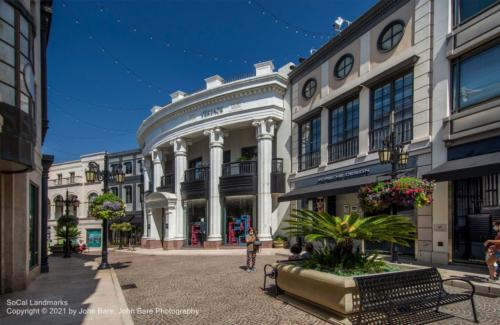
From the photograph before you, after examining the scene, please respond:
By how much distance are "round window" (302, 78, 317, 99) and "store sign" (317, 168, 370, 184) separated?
17.1 ft

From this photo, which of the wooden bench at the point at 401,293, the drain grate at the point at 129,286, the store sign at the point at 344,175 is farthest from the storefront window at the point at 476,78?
the drain grate at the point at 129,286

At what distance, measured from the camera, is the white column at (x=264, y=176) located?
21.1 metres

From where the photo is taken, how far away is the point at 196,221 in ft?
83.8

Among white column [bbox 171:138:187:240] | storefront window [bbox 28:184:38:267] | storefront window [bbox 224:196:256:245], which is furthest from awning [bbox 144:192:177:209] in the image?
storefront window [bbox 28:184:38:267]

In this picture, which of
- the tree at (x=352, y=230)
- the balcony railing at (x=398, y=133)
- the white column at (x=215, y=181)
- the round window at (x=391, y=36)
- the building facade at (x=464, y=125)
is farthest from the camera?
the white column at (x=215, y=181)

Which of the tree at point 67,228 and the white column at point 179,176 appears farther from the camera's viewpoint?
the white column at point 179,176

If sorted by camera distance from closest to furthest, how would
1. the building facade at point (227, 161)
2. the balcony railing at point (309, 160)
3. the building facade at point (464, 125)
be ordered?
the building facade at point (464, 125)
the balcony railing at point (309, 160)
the building facade at point (227, 161)

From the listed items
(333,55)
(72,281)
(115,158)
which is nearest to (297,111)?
(333,55)

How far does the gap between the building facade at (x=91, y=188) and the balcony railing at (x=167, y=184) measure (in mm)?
9805

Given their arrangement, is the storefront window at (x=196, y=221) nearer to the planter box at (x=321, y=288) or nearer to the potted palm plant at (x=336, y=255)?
the planter box at (x=321, y=288)

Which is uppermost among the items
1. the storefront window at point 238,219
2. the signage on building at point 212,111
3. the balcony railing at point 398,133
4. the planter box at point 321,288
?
the signage on building at point 212,111

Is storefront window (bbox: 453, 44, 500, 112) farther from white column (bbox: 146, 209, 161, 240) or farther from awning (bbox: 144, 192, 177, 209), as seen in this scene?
white column (bbox: 146, 209, 161, 240)

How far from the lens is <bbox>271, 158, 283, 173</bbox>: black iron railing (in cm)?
2184

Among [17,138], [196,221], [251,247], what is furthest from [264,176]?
[17,138]
